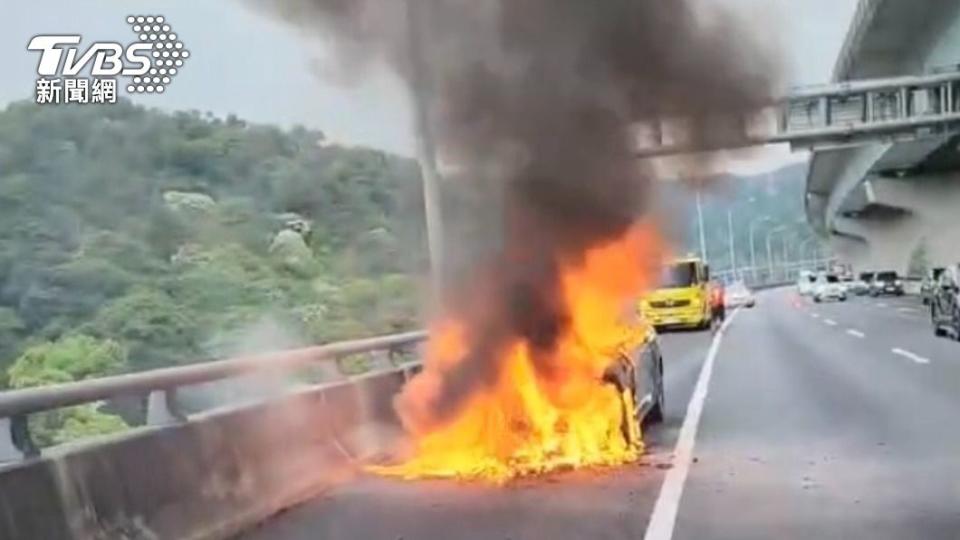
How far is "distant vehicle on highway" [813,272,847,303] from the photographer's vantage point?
66375mm

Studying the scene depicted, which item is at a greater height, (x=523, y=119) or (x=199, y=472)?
(x=523, y=119)

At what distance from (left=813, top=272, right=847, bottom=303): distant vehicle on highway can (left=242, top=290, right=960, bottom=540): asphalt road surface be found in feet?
167

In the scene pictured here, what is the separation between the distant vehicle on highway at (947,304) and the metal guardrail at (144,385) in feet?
58.3

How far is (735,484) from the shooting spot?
31.9 ft

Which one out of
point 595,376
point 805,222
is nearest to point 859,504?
point 595,376

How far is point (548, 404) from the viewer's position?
1051 centimetres

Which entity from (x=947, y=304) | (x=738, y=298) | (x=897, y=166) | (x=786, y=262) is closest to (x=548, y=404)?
(x=947, y=304)

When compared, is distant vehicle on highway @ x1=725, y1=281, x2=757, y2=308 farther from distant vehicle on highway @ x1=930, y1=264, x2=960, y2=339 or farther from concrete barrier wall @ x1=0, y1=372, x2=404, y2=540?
concrete barrier wall @ x1=0, y1=372, x2=404, y2=540

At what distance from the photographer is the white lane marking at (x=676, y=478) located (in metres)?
8.02

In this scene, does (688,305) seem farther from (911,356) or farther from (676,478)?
(676,478)

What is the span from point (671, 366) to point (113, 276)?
14.1 m

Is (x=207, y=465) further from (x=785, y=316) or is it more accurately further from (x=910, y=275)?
(x=910, y=275)

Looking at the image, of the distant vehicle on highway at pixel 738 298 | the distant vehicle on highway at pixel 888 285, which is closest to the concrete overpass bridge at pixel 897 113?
the distant vehicle on highway at pixel 738 298

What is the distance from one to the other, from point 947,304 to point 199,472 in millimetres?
22687
